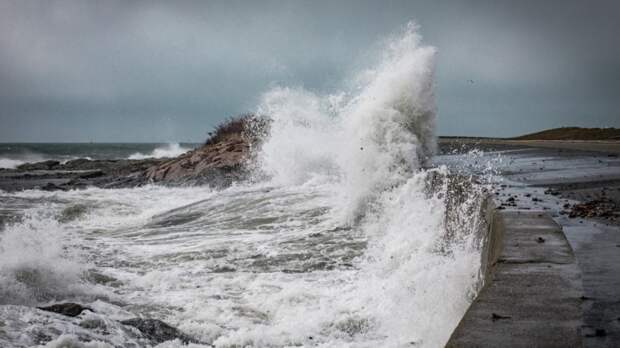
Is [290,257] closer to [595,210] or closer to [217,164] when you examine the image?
[595,210]

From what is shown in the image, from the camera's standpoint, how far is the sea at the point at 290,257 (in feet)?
14.3

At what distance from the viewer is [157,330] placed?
14.5 ft

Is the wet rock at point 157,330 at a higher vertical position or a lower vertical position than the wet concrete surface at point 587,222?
lower

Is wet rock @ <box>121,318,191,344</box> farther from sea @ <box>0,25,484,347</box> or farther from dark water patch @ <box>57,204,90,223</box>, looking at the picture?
dark water patch @ <box>57,204,90,223</box>

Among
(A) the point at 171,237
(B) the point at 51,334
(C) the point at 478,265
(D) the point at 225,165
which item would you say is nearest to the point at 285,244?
(A) the point at 171,237

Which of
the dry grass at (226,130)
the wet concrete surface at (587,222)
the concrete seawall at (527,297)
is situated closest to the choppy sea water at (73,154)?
the dry grass at (226,130)

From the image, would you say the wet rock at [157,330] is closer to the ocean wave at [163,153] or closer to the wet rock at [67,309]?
the wet rock at [67,309]

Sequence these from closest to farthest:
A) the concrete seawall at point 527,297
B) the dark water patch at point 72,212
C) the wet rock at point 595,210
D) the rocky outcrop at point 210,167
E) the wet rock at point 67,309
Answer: the concrete seawall at point 527,297 < the wet rock at point 67,309 < the wet rock at point 595,210 < the dark water patch at point 72,212 < the rocky outcrop at point 210,167

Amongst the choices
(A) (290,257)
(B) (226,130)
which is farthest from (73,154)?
(A) (290,257)

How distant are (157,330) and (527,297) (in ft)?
9.32

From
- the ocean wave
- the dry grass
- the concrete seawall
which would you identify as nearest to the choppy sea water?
the ocean wave

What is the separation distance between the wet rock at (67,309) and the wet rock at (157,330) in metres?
0.45

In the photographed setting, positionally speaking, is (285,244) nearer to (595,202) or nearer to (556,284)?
(595,202)

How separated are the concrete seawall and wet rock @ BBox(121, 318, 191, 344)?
95.1 inches
